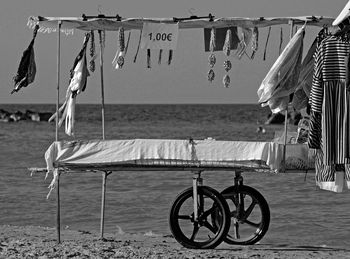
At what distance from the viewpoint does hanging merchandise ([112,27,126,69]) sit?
9.30 m

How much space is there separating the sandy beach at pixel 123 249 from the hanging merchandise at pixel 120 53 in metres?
1.82

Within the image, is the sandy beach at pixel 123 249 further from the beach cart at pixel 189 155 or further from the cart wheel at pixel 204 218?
the beach cart at pixel 189 155

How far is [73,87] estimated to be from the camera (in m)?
9.27

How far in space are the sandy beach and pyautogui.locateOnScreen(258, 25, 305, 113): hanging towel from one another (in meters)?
1.53

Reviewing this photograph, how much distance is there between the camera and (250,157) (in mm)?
8602

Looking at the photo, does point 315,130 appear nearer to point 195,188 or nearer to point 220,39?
point 195,188

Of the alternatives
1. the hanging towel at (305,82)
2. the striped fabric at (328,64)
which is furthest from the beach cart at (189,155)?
the striped fabric at (328,64)

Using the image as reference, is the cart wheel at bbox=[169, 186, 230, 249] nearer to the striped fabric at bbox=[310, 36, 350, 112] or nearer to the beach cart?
the beach cart

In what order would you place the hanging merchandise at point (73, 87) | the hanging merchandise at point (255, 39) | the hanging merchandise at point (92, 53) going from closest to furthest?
the hanging merchandise at point (73, 87) < the hanging merchandise at point (255, 39) < the hanging merchandise at point (92, 53)

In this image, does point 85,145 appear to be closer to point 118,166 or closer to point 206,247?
point 118,166

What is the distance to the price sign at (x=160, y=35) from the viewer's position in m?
8.98

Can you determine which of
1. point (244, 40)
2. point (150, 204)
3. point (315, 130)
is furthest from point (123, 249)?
point (150, 204)

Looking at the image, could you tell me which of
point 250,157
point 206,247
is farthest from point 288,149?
point 206,247

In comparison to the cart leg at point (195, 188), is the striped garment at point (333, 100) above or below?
above
